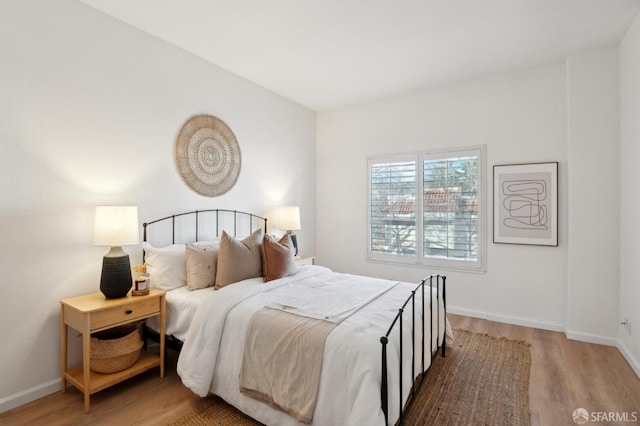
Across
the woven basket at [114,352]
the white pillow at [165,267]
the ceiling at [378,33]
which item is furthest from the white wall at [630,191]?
the woven basket at [114,352]

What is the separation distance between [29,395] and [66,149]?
1710 mm

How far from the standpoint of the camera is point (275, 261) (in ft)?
9.40

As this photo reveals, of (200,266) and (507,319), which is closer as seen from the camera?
(200,266)

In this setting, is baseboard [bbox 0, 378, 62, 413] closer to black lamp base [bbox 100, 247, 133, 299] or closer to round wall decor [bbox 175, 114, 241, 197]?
black lamp base [bbox 100, 247, 133, 299]

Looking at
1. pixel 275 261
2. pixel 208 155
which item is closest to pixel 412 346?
pixel 275 261

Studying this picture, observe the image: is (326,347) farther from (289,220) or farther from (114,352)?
(289,220)

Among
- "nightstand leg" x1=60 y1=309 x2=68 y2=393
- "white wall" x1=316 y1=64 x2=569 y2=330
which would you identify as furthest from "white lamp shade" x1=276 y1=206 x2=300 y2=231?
"nightstand leg" x1=60 y1=309 x2=68 y2=393

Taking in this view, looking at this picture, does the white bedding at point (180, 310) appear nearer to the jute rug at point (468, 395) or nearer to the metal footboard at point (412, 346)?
the jute rug at point (468, 395)

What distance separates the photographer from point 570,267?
3.29 m

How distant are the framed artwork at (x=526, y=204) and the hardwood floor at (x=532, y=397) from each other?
1.23 metres

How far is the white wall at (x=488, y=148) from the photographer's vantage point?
3467mm

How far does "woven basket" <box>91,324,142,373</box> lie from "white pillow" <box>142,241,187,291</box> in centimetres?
40

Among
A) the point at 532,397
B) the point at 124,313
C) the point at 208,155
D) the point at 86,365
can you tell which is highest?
the point at 208,155

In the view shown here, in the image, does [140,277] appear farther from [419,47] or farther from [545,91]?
[545,91]
